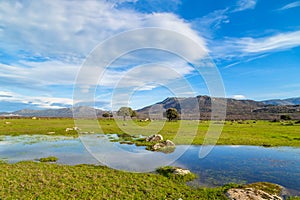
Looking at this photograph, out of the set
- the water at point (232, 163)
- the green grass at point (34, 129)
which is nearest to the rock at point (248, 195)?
the water at point (232, 163)

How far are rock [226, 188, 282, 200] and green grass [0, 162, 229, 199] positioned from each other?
633mm

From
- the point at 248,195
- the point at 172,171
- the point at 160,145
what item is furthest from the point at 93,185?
the point at 160,145

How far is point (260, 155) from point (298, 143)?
12.5 metres

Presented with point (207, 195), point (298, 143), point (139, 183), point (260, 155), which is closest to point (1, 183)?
point (139, 183)

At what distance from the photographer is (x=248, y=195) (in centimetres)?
1283

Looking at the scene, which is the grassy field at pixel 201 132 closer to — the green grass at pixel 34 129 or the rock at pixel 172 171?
the green grass at pixel 34 129

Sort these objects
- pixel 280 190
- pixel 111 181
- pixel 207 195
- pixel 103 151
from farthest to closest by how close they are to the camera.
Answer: pixel 103 151 < pixel 111 181 < pixel 280 190 < pixel 207 195

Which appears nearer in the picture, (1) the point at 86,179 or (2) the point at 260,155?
(1) the point at 86,179

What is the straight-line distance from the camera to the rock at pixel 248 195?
41.3 feet

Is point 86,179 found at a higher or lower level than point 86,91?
lower

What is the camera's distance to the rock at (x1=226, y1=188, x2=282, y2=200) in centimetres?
1259

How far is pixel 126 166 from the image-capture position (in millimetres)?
21391

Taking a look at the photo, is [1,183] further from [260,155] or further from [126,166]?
[260,155]

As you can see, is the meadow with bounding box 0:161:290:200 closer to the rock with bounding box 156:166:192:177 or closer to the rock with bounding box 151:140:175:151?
the rock with bounding box 156:166:192:177
